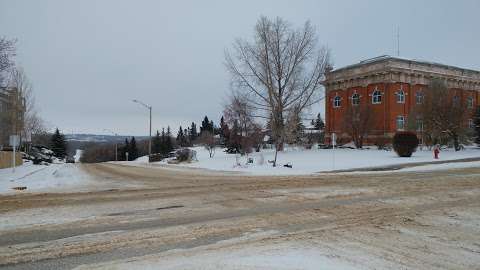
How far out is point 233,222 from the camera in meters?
8.55

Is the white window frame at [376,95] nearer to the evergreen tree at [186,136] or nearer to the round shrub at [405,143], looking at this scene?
the round shrub at [405,143]

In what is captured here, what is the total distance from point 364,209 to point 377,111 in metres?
47.9

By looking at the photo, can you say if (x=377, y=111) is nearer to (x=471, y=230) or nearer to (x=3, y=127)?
(x=3, y=127)

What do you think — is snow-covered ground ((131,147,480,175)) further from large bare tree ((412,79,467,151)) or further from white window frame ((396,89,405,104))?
white window frame ((396,89,405,104))

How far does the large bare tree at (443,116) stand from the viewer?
41.4 m

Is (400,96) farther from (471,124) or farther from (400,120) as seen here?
(471,124)

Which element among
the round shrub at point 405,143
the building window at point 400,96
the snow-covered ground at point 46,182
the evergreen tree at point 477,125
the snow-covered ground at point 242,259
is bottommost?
the snow-covered ground at point 46,182

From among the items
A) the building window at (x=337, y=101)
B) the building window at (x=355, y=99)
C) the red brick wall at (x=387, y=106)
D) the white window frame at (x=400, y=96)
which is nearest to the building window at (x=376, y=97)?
the red brick wall at (x=387, y=106)

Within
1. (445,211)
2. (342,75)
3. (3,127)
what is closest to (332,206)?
(445,211)

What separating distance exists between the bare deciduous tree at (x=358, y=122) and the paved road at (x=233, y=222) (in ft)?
128

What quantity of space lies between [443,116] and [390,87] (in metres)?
13.0


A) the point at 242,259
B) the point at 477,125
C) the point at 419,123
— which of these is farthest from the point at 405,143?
the point at 242,259

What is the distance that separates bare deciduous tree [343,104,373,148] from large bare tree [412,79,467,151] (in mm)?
8363

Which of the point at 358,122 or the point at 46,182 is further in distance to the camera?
the point at 358,122
